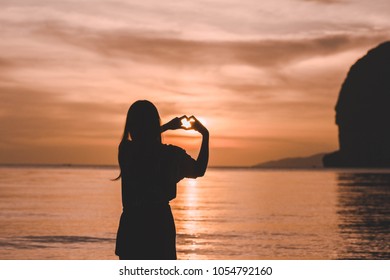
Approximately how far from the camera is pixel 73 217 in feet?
107

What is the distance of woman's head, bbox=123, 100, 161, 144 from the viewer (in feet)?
15.9

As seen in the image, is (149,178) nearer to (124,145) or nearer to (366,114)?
(124,145)

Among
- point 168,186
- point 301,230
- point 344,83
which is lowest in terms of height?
point 344,83

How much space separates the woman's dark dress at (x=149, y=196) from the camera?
4.88 m

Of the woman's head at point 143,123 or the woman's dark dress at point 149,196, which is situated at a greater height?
the woman's head at point 143,123

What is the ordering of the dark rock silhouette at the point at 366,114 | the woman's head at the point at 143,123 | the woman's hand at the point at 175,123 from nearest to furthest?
1. the woman's hand at the point at 175,123
2. the woman's head at the point at 143,123
3. the dark rock silhouette at the point at 366,114

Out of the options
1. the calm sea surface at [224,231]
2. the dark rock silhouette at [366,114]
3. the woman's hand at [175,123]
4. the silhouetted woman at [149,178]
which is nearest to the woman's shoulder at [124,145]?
the silhouetted woman at [149,178]

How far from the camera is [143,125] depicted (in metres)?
4.93

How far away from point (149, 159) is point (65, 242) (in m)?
18.7

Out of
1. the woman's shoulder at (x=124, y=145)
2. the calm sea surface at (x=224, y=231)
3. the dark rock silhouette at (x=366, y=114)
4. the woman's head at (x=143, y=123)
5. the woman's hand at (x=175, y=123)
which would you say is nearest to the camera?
the woman's hand at (x=175, y=123)

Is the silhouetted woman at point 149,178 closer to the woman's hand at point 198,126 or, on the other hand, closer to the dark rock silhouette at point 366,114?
the woman's hand at point 198,126

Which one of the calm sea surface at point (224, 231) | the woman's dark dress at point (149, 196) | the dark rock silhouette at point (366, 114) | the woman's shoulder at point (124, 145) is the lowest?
the dark rock silhouette at point (366, 114)
